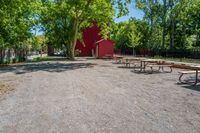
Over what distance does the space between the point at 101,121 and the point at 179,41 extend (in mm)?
60915

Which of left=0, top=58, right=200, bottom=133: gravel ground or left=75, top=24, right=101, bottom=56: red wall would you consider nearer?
left=0, top=58, right=200, bottom=133: gravel ground

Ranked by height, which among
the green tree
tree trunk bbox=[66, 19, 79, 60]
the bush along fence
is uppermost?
the green tree

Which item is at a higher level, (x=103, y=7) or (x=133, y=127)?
(x=103, y=7)

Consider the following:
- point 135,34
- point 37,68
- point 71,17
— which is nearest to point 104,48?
point 71,17

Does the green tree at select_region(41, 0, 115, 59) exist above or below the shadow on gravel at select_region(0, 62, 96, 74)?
above

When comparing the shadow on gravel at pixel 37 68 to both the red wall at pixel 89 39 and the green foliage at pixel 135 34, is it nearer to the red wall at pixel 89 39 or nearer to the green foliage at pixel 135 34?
the red wall at pixel 89 39

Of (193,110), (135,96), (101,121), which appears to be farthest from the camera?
(135,96)

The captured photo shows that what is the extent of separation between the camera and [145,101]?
10047 mm

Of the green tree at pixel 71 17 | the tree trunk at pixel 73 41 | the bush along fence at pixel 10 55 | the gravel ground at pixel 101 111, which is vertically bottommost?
the gravel ground at pixel 101 111

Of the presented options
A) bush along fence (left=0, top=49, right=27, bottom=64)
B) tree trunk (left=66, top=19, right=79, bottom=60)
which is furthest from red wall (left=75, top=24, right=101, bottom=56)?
bush along fence (left=0, top=49, right=27, bottom=64)

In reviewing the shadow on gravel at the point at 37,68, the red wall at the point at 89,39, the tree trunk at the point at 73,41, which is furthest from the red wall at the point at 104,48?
the shadow on gravel at the point at 37,68

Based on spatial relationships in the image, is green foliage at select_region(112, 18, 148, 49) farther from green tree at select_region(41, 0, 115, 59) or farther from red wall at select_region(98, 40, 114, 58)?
green tree at select_region(41, 0, 115, 59)

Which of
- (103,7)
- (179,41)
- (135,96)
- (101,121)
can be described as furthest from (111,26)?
(101,121)

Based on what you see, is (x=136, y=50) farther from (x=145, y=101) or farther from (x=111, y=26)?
(x=145, y=101)
